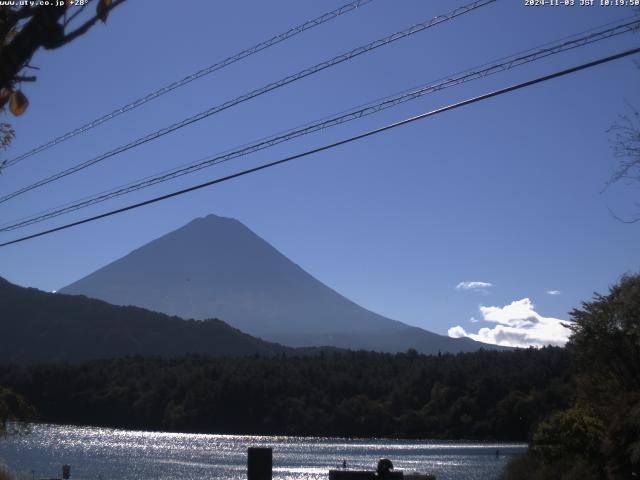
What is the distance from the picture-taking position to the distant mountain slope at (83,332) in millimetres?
159875

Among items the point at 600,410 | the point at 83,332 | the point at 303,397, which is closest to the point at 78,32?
the point at 600,410

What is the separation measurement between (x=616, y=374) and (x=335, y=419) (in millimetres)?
93693

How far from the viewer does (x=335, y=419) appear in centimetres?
12050

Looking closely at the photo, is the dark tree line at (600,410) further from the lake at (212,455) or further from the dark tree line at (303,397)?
the dark tree line at (303,397)

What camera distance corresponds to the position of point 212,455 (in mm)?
88938

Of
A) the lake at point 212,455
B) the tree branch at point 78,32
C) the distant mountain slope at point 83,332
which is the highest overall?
the distant mountain slope at point 83,332

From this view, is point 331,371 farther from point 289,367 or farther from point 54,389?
point 54,389

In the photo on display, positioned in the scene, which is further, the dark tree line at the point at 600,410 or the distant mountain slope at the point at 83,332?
the distant mountain slope at the point at 83,332

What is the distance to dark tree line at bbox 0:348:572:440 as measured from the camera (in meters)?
111

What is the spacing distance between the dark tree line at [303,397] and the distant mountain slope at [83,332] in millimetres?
35239

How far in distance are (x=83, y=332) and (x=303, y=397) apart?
6840cm

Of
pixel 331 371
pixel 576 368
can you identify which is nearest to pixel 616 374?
pixel 576 368

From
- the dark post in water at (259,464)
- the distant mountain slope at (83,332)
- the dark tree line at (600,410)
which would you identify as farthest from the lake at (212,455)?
the dark post in water at (259,464)

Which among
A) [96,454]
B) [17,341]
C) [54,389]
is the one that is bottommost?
[96,454]
